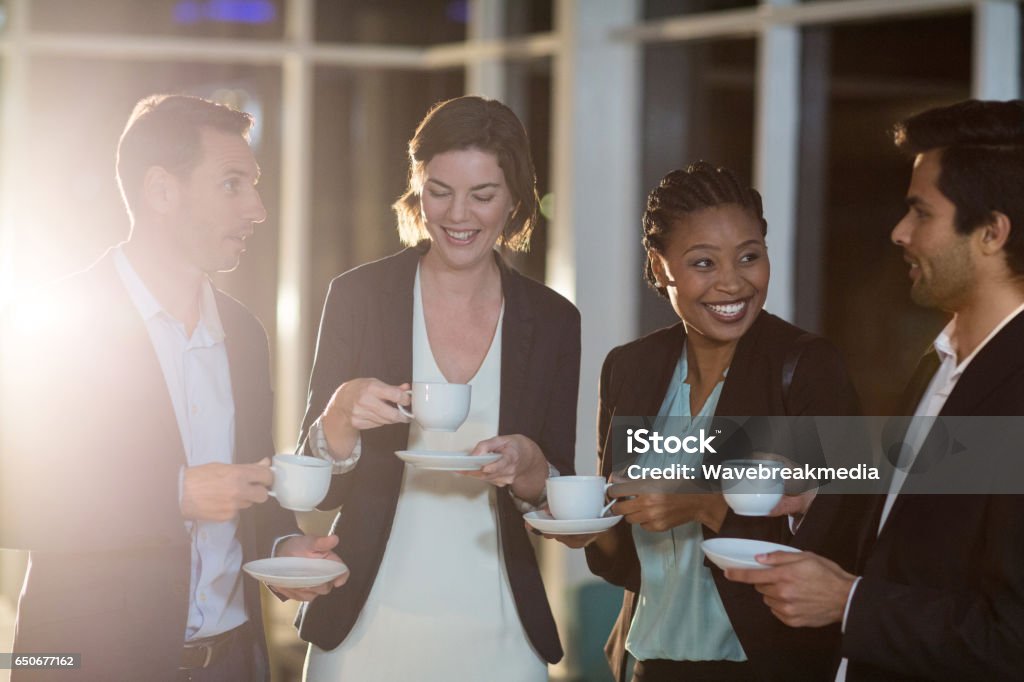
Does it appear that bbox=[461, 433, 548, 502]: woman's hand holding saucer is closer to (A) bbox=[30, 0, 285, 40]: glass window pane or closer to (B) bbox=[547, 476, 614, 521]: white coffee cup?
(B) bbox=[547, 476, 614, 521]: white coffee cup

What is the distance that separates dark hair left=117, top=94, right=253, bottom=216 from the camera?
166 cm

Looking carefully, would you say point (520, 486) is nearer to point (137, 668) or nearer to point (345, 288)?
point (345, 288)

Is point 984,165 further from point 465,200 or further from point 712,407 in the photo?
point 465,200

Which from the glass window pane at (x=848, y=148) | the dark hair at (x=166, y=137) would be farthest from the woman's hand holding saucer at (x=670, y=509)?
the glass window pane at (x=848, y=148)

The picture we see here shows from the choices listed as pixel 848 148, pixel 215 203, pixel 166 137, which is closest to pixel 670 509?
pixel 215 203

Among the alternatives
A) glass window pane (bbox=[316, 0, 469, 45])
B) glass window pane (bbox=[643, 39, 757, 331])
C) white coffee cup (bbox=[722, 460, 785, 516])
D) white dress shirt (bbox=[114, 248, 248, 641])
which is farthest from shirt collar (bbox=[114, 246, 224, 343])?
glass window pane (bbox=[316, 0, 469, 45])

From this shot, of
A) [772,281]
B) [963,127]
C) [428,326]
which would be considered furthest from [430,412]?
[772,281]

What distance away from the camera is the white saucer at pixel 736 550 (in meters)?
1.46

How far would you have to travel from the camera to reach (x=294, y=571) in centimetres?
166

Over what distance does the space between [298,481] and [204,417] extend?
0.66ft

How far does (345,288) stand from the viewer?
1800 mm

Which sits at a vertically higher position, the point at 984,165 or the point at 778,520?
the point at 984,165

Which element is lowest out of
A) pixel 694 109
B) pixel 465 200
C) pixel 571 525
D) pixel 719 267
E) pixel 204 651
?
pixel 204 651

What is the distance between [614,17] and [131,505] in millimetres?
2880
